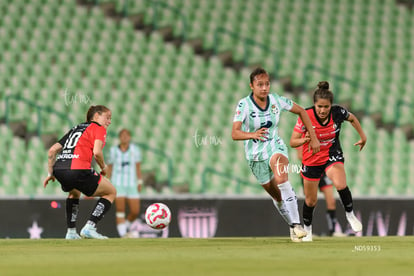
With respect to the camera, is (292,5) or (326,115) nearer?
(326,115)

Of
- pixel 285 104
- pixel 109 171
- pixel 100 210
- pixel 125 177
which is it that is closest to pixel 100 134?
pixel 100 210

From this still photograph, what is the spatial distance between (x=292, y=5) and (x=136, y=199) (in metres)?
8.58

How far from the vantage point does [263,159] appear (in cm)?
910

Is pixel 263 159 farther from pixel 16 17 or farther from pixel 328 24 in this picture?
pixel 328 24

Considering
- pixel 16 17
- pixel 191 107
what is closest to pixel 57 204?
pixel 191 107

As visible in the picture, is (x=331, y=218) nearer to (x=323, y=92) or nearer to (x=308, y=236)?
(x=308, y=236)

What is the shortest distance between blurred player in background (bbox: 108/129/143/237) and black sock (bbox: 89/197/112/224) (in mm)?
3409

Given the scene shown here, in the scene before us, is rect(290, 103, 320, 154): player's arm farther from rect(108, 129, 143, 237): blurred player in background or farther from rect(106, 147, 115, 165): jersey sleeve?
rect(106, 147, 115, 165): jersey sleeve

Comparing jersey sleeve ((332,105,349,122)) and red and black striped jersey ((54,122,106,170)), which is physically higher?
jersey sleeve ((332,105,349,122))

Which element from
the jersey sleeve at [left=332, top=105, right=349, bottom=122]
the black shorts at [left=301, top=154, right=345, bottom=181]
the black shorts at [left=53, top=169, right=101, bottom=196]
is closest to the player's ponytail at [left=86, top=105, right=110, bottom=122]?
the black shorts at [left=53, top=169, right=101, bottom=196]

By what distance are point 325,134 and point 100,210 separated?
8.74ft

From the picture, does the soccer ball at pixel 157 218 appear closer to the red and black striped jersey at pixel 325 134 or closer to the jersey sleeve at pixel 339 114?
the red and black striped jersey at pixel 325 134

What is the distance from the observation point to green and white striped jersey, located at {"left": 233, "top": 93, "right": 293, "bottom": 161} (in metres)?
8.92

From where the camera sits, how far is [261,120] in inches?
353
